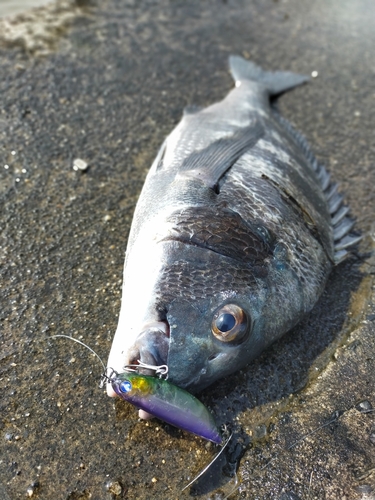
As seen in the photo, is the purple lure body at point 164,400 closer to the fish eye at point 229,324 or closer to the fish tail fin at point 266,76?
the fish eye at point 229,324

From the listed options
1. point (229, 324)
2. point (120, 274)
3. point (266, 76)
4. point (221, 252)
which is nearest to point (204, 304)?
point (229, 324)

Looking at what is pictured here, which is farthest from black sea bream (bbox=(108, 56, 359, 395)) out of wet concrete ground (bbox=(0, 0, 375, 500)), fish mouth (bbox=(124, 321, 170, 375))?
wet concrete ground (bbox=(0, 0, 375, 500))

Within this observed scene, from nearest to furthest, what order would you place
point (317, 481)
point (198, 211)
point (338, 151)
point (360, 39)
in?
point (317, 481) < point (198, 211) < point (338, 151) < point (360, 39)

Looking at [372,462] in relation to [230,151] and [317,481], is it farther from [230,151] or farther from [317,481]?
[230,151]

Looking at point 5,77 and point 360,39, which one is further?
point 360,39

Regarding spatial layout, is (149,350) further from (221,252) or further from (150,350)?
(221,252)

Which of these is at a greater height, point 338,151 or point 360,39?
point 360,39

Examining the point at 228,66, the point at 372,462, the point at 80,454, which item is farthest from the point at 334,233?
the point at 228,66
